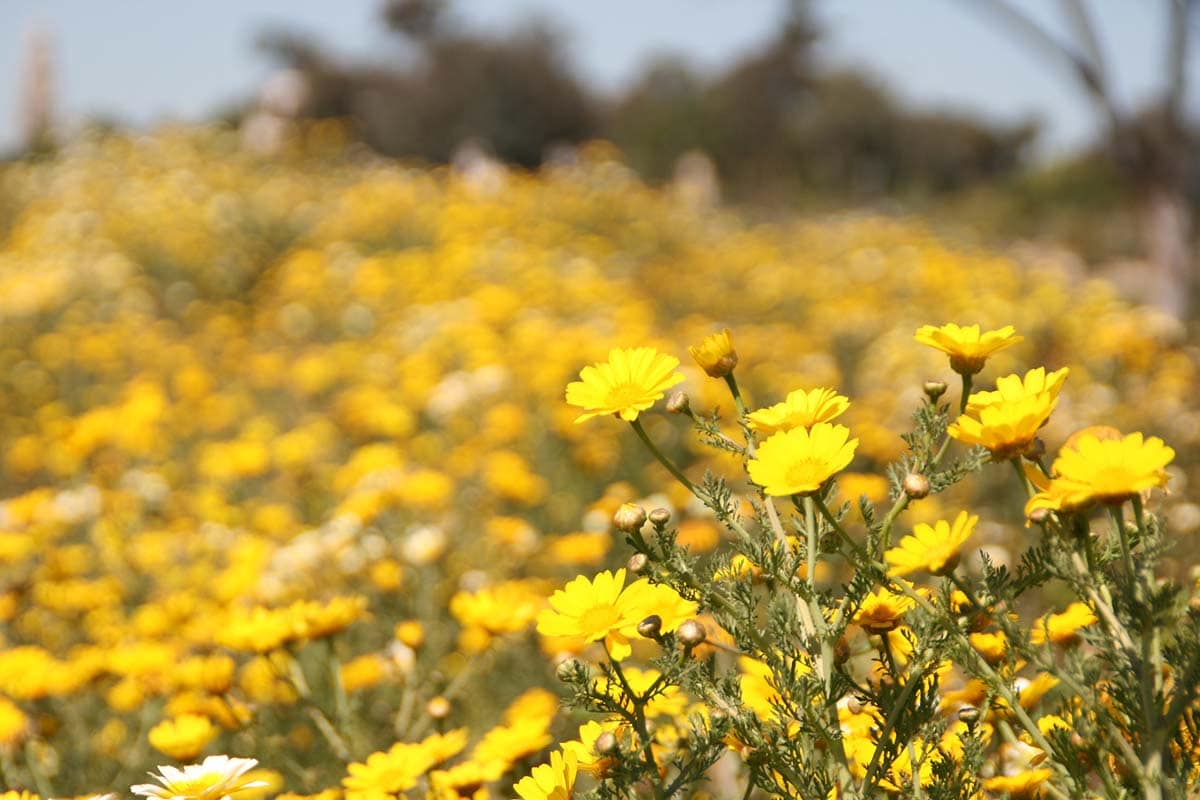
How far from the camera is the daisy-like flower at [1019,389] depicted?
39.9 inches

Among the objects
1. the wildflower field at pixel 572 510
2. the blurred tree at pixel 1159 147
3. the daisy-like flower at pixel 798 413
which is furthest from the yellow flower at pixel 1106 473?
the blurred tree at pixel 1159 147

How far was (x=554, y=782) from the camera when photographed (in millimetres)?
1112

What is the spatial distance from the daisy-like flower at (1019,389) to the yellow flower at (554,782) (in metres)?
0.54

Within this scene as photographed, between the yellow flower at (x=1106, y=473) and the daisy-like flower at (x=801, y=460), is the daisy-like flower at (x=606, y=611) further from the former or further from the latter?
the yellow flower at (x=1106, y=473)

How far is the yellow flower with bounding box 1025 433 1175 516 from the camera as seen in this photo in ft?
2.90

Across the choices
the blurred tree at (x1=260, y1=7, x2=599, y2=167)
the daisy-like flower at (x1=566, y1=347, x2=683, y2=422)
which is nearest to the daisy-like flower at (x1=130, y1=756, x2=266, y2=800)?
the daisy-like flower at (x1=566, y1=347, x2=683, y2=422)

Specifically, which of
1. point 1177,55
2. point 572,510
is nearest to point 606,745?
point 572,510

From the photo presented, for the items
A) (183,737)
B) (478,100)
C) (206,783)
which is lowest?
(478,100)

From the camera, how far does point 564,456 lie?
4.15 meters

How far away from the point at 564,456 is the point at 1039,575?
318cm

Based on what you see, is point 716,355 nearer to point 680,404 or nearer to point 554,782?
point 680,404

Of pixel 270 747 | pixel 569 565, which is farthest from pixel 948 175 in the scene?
pixel 270 747

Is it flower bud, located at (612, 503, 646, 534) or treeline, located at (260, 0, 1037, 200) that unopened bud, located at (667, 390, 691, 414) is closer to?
flower bud, located at (612, 503, 646, 534)

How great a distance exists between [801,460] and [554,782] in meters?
0.42
